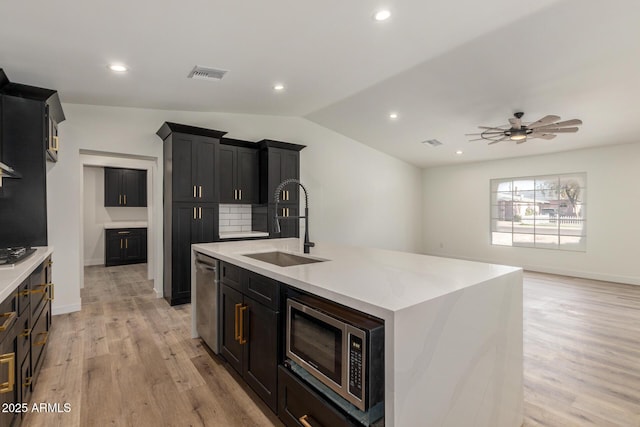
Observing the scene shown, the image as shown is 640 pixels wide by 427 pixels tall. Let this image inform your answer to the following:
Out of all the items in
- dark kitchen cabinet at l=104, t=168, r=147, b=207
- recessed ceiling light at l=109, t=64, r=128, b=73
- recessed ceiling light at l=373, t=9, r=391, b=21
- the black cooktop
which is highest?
recessed ceiling light at l=373, t=9, r=391, b=21

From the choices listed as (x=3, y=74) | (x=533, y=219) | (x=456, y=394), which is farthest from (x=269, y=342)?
(x=533, y=219)

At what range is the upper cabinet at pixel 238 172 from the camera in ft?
16.3

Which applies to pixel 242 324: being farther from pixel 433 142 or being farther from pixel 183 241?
pixel 433 142

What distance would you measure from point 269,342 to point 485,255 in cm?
725

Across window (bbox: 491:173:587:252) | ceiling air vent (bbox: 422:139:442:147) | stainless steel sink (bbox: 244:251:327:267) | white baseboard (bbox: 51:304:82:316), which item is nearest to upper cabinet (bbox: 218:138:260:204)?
white baseboard (bbox: 51:304:82:316)

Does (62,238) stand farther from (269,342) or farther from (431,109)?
(431,109)

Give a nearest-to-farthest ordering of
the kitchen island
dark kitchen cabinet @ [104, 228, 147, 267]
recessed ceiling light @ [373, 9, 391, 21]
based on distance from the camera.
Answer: the kitchen island < recessed ceiling light @ [373, 9, 391, 21] < dark kitchen cabinet @ [104, 228, 147, 267]

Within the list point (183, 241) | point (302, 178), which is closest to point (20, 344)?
point (183, 241)

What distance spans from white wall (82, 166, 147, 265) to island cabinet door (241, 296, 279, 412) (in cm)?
661

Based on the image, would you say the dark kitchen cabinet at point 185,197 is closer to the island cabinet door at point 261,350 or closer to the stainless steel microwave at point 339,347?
the island cabinet door at point 261,350

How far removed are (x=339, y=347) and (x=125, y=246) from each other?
7.10m

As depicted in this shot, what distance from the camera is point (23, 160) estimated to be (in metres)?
2.88

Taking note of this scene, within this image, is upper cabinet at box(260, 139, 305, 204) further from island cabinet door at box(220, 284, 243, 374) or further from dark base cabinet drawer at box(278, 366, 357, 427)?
dark base cabinet drawer at box(278, 366, 357, 427)

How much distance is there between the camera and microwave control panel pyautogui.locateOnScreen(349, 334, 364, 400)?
3.90ft
